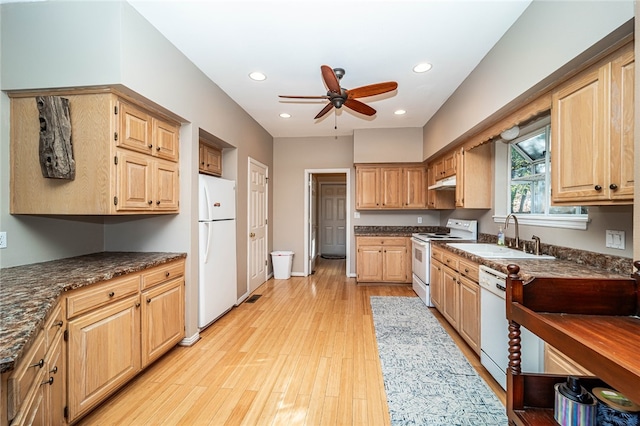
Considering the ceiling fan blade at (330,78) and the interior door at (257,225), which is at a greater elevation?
the ceiling fan blade at (330,78)

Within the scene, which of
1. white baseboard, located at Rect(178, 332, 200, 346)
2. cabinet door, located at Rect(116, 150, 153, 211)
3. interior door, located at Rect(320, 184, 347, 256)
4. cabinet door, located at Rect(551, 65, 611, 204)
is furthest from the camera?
interior door, located at Rect(320, 184, 347, 256)

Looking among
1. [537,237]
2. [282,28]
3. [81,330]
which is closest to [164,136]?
[282,28]

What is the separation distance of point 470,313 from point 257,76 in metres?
3.14

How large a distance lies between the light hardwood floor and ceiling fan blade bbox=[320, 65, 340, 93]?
7.92 ft

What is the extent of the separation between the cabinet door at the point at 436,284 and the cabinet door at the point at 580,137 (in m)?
1.78

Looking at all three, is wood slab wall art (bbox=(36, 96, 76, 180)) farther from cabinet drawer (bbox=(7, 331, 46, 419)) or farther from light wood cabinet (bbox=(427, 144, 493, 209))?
light wood cabinet (bbox=(427, 144, 493, 209))

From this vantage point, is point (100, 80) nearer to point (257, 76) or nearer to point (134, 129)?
point (134, 129)

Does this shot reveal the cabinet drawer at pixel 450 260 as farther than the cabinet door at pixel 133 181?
Yes

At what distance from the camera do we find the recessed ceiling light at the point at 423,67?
105 inches

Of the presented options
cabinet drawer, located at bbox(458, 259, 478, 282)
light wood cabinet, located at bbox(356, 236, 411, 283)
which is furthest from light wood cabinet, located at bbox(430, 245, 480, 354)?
light wood cabinet, located at bbox(356, 236, 411, 283)

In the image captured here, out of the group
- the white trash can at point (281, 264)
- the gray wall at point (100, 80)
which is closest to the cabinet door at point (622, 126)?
the gray wall at point (100, 80)

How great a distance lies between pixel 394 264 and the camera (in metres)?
4.71

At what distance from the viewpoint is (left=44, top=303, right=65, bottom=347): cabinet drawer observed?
1.37 metres

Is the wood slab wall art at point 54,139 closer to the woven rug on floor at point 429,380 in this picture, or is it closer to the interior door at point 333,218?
the woven rug on floor at point 429,380
